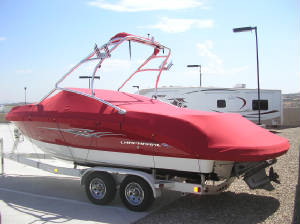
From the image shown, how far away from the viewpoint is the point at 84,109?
6.57 meters

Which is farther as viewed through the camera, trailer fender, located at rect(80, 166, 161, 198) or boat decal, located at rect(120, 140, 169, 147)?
trailer fender, located at rect(80, 166, 161, 198)

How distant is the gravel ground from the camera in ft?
18.5

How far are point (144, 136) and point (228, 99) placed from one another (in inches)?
678

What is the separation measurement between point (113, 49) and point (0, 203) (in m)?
3.62

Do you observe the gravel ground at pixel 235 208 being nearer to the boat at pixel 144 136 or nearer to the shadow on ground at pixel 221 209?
the shadow on ground at pixel 221 209

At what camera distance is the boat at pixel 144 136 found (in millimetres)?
5551

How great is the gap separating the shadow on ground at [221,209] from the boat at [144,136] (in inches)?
19.5

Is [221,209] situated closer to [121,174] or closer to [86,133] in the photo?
[121,174]

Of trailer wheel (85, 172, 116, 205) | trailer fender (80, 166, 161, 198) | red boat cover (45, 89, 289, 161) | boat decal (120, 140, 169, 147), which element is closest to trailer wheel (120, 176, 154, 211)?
trailer fender (80, 166, 161, 198)

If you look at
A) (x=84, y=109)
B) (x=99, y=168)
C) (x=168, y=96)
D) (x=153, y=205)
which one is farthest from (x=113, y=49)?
(x=168, y=96)

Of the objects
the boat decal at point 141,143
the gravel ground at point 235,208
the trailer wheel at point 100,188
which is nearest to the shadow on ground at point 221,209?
the gravel ground at point 235,208

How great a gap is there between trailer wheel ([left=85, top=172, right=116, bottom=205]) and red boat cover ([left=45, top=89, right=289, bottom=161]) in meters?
1.09

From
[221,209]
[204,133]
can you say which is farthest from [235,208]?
[204,133]

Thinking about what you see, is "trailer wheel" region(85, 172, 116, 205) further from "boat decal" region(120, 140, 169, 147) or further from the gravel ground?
the gravel ground
